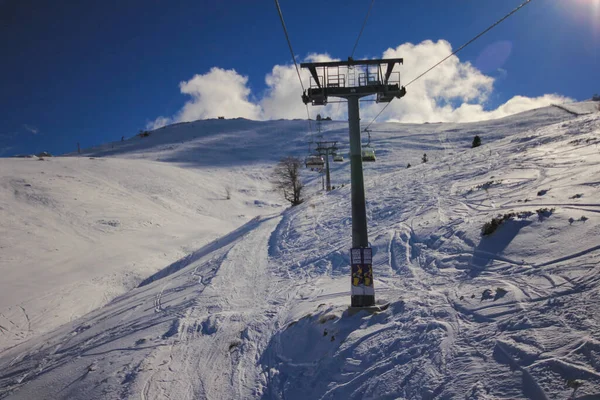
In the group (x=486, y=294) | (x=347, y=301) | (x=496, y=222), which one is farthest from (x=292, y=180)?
(x=486, y=294)

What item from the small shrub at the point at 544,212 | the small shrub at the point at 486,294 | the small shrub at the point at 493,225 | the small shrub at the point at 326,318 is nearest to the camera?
the small shrub at the point at 486,294

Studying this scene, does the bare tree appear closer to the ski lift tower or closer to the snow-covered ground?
the snow-covered ground

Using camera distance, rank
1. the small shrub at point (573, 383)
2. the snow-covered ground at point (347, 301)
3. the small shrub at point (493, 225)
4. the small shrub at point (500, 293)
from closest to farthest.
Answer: the small shrub at point (573, 383) → the snow-covered ground at point (347, 301) → the small shrub at point (500, 293) → the small shrub at point (493, 225)

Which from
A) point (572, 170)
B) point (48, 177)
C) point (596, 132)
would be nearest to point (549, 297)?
point (572, 170)

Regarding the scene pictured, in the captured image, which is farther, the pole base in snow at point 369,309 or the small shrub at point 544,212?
the small shrub at point 544,212

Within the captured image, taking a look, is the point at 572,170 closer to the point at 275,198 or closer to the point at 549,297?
the point at 549,297

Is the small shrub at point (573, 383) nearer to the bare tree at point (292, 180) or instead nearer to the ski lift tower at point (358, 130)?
the ski lift tower at point (358, 130)

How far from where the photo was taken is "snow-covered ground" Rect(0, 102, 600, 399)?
5324 millimetres

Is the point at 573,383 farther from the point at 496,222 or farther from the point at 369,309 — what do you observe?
the point at 496,222

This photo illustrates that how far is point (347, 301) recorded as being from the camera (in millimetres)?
9164

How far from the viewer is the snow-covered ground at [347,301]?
17.5ft

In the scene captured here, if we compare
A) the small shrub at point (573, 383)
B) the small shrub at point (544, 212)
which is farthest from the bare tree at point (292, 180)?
the small shrub at point (573, 383)

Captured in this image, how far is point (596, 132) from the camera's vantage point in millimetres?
15664

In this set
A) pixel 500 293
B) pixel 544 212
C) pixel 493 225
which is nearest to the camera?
pixel 500 293
